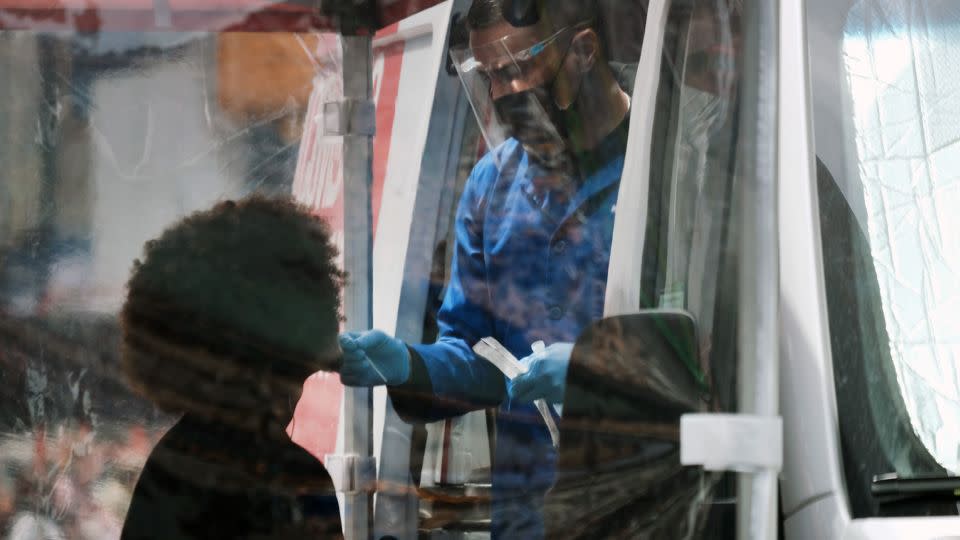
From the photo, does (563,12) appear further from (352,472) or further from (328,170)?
(352,472)

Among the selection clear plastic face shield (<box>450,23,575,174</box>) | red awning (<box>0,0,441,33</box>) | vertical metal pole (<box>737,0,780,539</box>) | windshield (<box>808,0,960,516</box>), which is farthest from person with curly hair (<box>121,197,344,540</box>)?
windshield (<box>808,0,960,516</box>)

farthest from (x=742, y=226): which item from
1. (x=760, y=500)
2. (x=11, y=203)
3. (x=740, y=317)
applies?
(x=11, y=203)

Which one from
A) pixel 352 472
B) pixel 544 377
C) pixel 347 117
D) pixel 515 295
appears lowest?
pixel 352 472

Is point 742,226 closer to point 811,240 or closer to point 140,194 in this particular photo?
point 811,240

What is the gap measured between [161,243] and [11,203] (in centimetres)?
23

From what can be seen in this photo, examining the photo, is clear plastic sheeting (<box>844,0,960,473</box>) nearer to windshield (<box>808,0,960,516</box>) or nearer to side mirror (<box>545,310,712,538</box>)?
windshield (<box>808,0,960,516</box>)

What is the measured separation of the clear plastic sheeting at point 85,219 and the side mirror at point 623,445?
546mm

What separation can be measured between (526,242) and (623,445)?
347 millimetres

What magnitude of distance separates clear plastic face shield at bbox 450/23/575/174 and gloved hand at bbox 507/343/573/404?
0.28 m

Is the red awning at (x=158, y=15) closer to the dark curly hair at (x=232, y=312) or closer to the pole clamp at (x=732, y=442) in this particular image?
the dark curly hair at (x=232, y=312)

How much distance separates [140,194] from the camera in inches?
76.9

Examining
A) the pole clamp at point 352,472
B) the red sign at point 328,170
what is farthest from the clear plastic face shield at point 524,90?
the pole clamp at point 352,472

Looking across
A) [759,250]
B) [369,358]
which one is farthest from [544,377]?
[759,250]

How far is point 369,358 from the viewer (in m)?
2.01
